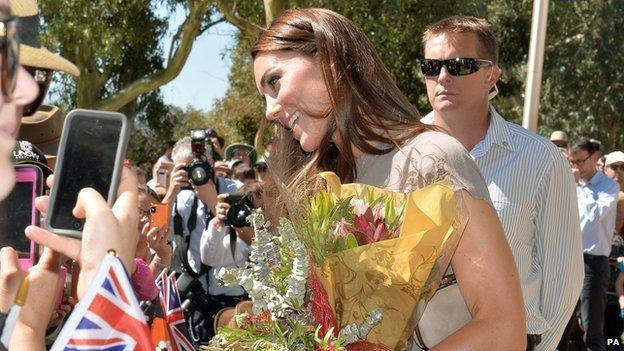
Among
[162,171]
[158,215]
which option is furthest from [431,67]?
[162,171]

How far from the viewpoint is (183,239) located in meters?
7.71

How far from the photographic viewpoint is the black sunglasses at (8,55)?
1.58 metres

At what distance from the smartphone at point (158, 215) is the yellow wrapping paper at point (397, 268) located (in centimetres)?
406

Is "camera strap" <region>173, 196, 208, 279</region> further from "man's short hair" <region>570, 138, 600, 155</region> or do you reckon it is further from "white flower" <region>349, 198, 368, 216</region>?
"white flower" <region>349, 198, 368, 216</region>

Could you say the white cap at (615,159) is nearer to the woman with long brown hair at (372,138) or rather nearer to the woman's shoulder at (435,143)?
the woman with long brown hair at (372,138)

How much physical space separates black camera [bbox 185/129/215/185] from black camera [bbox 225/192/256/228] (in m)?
0.48

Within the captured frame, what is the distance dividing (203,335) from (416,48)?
12.6m

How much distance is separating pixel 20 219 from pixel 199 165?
5151mm

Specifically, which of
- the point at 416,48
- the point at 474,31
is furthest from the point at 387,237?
the point at 416,48

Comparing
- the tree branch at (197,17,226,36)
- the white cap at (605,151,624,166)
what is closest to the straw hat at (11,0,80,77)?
the white cap at (605,151,624,166)

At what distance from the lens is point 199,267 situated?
7.62 m

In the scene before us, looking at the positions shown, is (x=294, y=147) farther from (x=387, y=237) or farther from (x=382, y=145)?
(x=387, y=237)

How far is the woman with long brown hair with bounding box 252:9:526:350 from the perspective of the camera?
8.65 ft

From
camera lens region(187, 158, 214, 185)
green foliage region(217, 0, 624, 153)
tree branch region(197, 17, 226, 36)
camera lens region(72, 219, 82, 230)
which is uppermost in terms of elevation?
camera lens region(72, 219, 82, 230)
